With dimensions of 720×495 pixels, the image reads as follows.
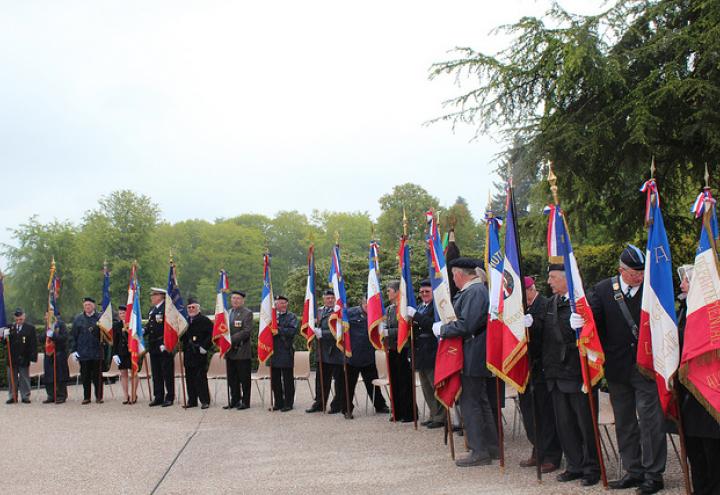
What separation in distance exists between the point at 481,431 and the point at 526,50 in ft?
20.2

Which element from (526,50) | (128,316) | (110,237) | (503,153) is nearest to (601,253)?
(503,153)

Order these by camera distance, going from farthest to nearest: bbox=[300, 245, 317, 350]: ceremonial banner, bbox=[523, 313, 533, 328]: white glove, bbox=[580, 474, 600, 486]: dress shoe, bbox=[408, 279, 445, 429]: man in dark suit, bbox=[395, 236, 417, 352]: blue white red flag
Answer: bbox=[300, 245, 317, 350]: ceremonial banner → bbox=[408, 279, 445, 429]: man in dark suit → bbox=[395, 236, 417, 352]: blue white red flag → bbox=[523, 313, 533, 328]: white glove → bbox=[580, 474, 600, 486]: dress shoe

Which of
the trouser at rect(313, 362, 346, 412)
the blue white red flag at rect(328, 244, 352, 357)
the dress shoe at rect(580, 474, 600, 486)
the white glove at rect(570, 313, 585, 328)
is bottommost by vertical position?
the dress shoe at rect(580, 474, 600, 486)

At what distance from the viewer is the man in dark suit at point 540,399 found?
23.6ft

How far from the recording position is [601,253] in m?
15.5

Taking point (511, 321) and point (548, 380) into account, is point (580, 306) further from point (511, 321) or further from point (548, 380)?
point (548, 380)

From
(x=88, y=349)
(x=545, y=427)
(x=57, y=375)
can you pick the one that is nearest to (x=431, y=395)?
(x=545, y=427)

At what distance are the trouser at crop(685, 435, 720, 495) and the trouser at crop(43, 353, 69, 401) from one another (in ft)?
41.3

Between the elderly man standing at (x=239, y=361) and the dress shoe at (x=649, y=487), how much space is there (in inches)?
324

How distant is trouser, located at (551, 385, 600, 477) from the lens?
21.7ft

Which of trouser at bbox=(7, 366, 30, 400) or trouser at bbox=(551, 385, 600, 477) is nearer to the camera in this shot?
trouser at bbox=(551, 385, 600, 477)

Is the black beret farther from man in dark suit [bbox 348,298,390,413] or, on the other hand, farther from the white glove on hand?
man in dark suit [bbox 348,298,390,413]

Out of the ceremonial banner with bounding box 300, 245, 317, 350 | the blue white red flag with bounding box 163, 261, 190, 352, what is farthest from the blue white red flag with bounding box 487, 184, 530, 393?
the blue white red flag with bounding box 163, 261, 190, 352

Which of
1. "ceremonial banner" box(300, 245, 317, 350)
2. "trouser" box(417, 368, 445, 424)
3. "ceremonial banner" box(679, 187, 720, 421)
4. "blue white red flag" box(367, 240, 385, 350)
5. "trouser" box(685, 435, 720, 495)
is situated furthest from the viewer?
"ceremonial banner" box(300, 245, 317, 350)
